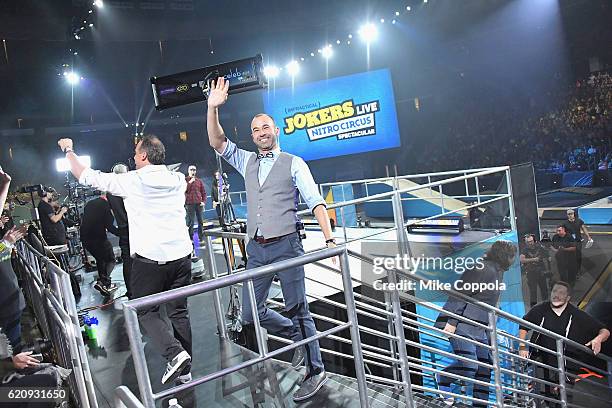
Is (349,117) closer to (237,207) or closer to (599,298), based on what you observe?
(237,207)

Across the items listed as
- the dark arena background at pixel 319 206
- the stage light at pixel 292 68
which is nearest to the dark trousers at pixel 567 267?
the dark arena background at pixel 319 206

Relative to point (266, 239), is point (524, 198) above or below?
below

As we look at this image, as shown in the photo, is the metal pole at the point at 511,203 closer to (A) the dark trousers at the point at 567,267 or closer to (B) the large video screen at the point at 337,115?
(A) the dark trousers at the point at 567,267

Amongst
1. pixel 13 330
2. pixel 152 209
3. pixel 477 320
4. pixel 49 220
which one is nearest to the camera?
pixel 152 209

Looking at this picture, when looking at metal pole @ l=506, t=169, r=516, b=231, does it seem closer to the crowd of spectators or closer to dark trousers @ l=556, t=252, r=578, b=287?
dark trousers @ l=556, t=252, r=578, b=287

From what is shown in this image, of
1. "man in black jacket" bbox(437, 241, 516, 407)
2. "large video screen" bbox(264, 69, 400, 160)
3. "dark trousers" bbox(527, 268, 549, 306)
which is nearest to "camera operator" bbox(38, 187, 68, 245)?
"man in black jacket" bbox(437, 241, 516, 407)

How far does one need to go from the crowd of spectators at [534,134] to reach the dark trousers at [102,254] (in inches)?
475

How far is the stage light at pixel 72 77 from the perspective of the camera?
12.3 m

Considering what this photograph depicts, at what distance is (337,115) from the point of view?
43.7 ft

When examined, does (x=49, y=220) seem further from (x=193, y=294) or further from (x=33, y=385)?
(x=193, y=294)

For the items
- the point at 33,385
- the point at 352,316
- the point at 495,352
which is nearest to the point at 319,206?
the point at 352,316

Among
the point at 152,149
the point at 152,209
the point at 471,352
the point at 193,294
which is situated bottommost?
the point at 471,352

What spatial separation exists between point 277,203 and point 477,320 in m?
3.11

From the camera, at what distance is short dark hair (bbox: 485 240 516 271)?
233 inches
